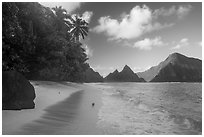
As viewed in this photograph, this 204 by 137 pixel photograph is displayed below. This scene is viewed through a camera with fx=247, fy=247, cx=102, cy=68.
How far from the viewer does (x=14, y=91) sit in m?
10.5

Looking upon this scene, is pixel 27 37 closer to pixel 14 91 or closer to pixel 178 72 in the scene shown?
pixel 14 91

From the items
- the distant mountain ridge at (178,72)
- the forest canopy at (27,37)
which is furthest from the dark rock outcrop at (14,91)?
the distant mountain ridge at (178,72)

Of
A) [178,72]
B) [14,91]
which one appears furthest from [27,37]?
[178,72]

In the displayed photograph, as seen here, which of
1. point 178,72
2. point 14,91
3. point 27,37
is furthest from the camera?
point 178,72

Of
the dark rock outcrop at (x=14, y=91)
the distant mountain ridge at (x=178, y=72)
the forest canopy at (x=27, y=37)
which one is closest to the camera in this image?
the forest canopy at (x=27, y=37)

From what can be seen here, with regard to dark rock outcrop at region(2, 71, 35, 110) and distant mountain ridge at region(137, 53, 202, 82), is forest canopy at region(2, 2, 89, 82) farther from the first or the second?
distant mountain ridge at region(137, 53, 202, 82)

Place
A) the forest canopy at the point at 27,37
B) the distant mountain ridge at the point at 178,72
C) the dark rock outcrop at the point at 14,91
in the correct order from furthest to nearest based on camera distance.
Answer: the distant mountain ridge at the point at 178,72, the dark rock outcrop at the point at 14,91, the forest canopy at the point at 27,37

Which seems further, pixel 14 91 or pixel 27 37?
pixel 27 37

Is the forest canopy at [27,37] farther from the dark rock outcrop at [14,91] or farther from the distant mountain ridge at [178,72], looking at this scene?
the distant mountain ridge at [178,72]

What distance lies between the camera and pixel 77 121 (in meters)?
10.1

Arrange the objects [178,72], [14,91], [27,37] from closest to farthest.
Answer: [14,91] → [27,37] → [178,72]

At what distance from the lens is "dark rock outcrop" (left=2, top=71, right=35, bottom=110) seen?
10.2 meters

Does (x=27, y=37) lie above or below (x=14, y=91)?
above

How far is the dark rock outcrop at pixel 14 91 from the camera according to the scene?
1017cm
